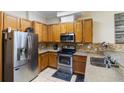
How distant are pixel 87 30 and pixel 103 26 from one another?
405 millimetres

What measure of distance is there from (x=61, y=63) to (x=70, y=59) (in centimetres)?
34

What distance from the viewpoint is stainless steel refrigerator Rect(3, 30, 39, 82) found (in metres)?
1.70

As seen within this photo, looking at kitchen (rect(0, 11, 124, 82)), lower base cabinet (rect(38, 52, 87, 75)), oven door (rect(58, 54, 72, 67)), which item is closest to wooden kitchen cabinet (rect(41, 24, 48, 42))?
kitchen (rect(0, 11, 124, 82))

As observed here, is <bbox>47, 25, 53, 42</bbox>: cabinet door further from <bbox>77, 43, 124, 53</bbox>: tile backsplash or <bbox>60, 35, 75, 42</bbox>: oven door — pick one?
<bbox>77, 43, 124, 53</bbox>: tile backsplash

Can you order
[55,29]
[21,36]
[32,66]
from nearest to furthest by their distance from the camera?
[21,36], [32,66], [55,29]

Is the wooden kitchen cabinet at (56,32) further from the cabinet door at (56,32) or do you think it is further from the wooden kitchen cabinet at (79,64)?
the wooden kitchen cabinet at (79,64)

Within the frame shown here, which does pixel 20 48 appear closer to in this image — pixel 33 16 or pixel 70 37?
pixel 33 16

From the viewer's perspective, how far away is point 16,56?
1736mm

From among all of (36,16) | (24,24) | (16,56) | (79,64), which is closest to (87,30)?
A: (79,64)

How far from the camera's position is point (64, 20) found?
303cm
